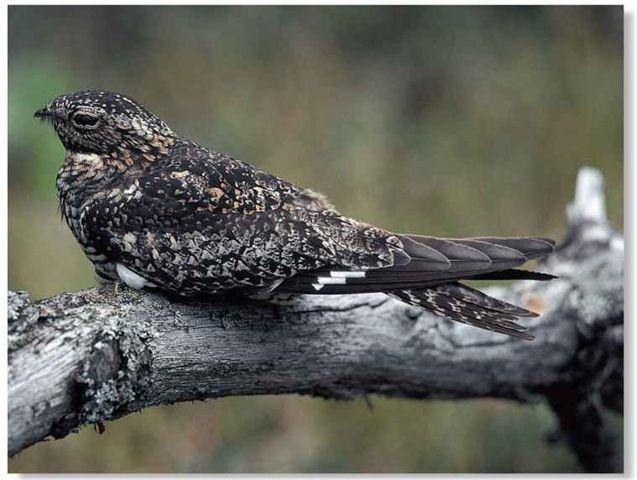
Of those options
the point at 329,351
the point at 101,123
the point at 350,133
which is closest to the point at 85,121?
the point at 101,123

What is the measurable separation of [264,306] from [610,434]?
159 centimetres

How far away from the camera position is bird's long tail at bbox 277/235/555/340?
2068 mm

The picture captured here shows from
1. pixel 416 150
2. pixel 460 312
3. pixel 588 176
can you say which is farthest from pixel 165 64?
pixel 460 312

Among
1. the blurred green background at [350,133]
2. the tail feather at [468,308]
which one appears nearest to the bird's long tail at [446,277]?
the tail feather at [468,308]

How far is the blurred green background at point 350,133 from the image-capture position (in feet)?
10.1

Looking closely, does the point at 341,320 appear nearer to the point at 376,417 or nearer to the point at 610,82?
the point at 376,417

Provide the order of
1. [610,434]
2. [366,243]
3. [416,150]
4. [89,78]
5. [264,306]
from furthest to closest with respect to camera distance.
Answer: [416,150] → [89,78] → [610,434] → [264,306] → [366,243]

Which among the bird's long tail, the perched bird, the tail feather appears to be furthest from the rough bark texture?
the tail feather

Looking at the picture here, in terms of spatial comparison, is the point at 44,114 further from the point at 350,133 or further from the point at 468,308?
the point at 350,133

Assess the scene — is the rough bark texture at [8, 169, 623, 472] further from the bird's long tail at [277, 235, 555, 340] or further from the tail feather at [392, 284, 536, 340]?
the tail feather at [392, 284, 536, 340]

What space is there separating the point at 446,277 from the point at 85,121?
3.23 ft

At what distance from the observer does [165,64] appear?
145 inches

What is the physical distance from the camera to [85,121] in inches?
82.9

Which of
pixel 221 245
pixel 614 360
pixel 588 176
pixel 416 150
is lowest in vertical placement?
Answer: pixel 614 360
